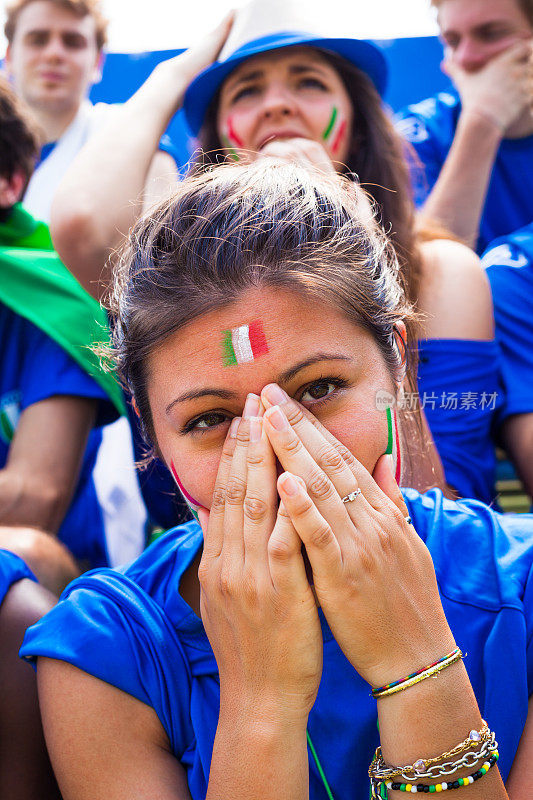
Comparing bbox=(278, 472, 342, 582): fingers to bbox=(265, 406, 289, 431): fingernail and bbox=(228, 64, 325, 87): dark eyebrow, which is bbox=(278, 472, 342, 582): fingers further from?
bbox=(228, 64, 325, 87): dark eyebrow

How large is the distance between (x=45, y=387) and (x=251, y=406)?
57.3 inches

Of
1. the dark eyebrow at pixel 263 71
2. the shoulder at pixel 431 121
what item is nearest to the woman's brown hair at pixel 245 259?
the dark eyebrow at pixel 263 71

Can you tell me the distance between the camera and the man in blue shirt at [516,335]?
2.44 meters

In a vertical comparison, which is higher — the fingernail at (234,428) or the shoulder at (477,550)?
the fingernail at (234,428)

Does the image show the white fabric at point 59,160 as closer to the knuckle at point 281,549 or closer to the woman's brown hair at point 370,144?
the woman's brown hair at point 370,144

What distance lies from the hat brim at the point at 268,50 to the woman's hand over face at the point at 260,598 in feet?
5.57

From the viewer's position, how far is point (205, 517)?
1513 mm

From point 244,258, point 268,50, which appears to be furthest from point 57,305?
point 244,258

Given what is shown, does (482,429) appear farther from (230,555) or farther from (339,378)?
(230,555)

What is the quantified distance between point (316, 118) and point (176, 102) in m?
0.58

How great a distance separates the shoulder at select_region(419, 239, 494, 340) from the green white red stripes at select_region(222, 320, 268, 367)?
1.01 meters

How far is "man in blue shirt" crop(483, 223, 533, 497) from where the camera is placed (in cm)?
244

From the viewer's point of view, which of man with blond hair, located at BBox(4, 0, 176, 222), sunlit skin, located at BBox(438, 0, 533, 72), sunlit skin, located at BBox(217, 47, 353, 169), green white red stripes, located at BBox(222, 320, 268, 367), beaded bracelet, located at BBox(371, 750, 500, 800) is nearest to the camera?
beaded bracelet, located at BBox(371, 750, 500, 800)

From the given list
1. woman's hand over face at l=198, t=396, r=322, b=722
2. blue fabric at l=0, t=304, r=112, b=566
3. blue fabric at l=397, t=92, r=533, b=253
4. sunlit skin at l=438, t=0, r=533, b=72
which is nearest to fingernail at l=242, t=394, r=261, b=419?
woman's hand over face at l=198, t=396, r=322, b=722
